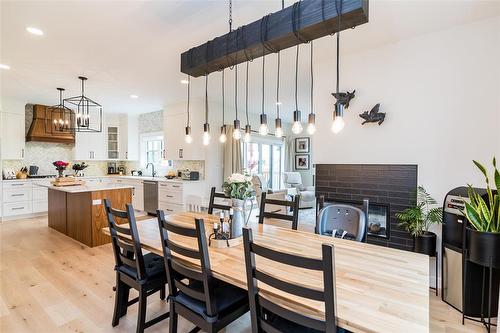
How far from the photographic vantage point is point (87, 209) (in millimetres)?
4344

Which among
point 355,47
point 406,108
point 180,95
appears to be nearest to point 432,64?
point 406,108

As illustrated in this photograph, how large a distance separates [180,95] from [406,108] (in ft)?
13.8

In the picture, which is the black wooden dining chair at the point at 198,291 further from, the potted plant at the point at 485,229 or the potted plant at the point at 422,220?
the potted plant at the point at 422,220

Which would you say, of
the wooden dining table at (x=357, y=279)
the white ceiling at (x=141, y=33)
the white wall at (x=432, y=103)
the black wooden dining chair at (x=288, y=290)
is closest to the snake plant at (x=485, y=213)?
the white wall at (x=432, y=103)

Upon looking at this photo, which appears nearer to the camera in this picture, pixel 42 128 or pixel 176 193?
pixel 176 193

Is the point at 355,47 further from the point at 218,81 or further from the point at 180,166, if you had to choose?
the point at 180,166

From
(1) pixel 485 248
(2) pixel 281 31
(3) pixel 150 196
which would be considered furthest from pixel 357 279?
(3) pixel 150 196

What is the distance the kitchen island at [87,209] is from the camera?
170 inches

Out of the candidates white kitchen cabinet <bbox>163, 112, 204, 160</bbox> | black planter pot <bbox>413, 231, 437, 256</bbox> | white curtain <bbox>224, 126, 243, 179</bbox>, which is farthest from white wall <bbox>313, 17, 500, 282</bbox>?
white kitchen cabinet <bbox>163, 112, 204, 160</bbox>

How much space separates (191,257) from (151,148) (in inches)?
271

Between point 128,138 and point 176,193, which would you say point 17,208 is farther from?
point 176,193

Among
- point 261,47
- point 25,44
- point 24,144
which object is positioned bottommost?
point 24,144

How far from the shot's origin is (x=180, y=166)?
22.6 ft

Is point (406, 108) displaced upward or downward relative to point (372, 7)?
downward
